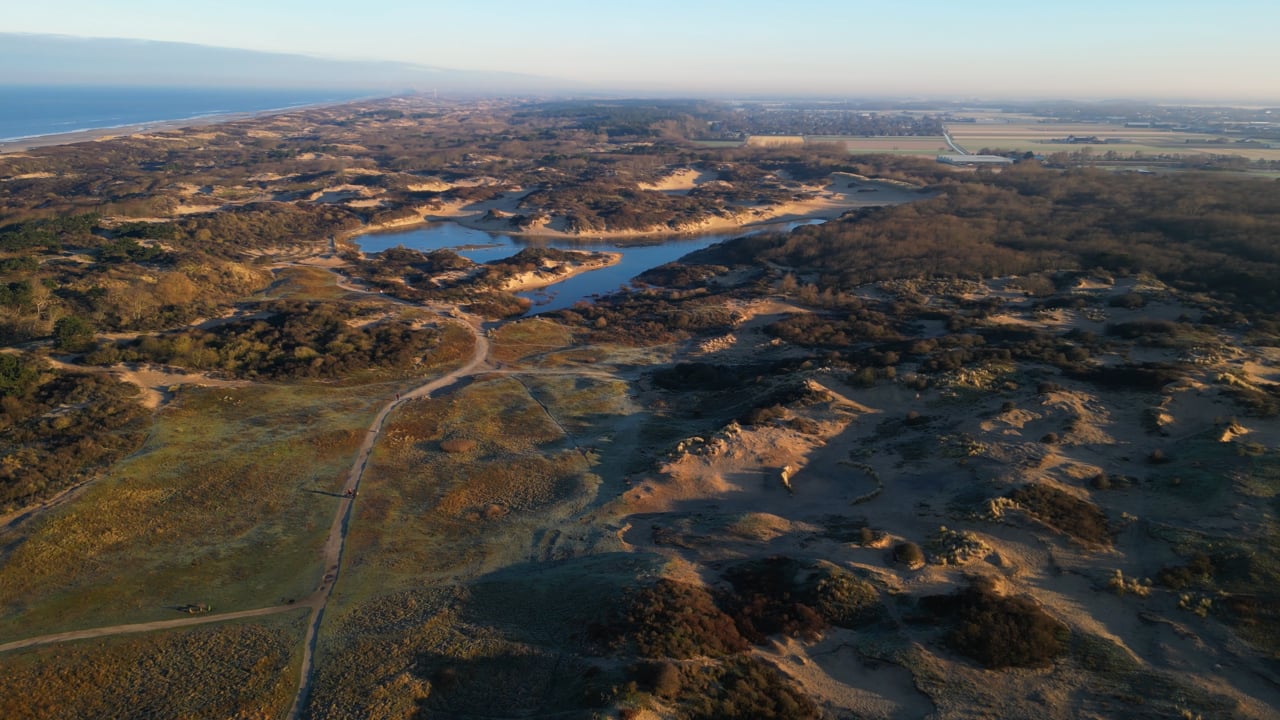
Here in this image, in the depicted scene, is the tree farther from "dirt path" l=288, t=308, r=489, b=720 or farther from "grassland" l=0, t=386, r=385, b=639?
"dirt path" l=288, t=308, r=489, b=720

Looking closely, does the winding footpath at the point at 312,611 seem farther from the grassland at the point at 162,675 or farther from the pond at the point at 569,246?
the pond at the point at 569,246

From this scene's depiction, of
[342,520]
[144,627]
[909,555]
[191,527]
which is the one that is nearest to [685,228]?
[342,520]

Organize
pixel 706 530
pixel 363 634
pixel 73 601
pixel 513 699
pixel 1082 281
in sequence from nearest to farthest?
pixel 513 699
pixel 363 634
pixel 73 601
pixel 706 530
pixel 1082 281

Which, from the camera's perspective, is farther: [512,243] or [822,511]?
[512,243]

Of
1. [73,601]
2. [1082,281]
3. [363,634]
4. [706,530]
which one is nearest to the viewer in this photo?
[363,634]

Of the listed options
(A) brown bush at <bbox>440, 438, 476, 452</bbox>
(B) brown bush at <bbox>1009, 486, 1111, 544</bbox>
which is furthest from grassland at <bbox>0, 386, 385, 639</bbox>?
(B) brown bush at <bbox>1009, 486, 1111, 544</bbox>

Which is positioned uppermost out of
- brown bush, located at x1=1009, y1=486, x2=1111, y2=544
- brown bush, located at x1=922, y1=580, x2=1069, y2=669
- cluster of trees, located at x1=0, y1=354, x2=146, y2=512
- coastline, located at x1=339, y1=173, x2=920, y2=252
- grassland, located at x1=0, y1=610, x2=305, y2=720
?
coastline, located at x1=339, y1=173, x2=920, y2=252

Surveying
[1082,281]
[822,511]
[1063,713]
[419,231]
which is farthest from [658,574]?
[419,231]

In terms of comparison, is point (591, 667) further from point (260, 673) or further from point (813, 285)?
point (813, 285)

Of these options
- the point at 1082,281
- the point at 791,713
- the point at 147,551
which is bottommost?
the point at 147,551
